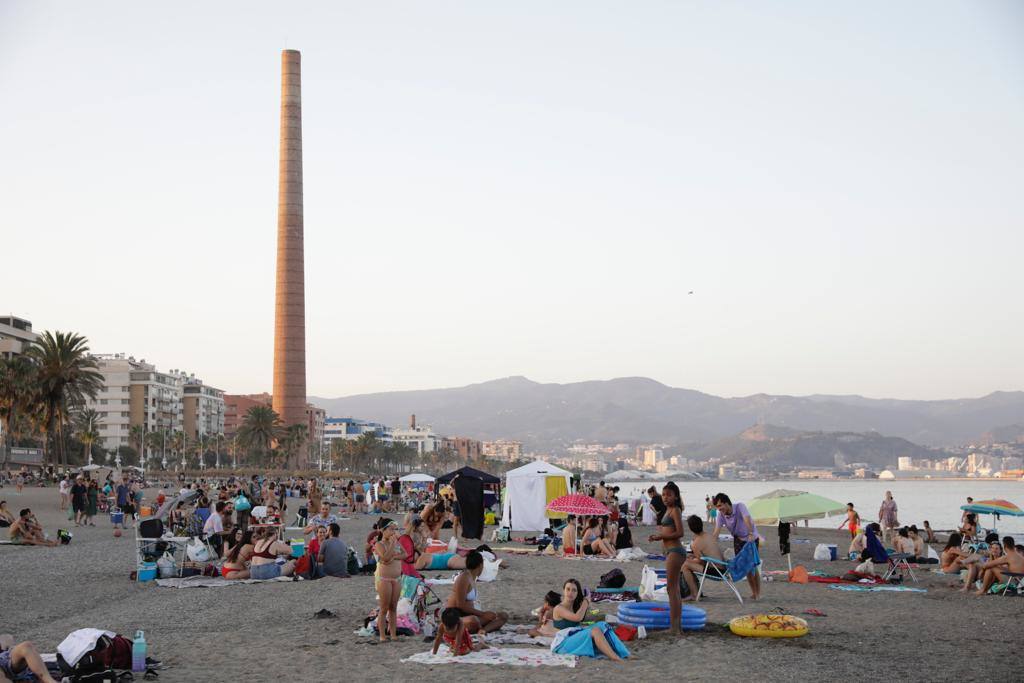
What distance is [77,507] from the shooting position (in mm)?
29672

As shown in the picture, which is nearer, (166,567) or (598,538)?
(166,567)

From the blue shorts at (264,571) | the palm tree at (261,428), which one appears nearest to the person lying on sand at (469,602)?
the blue shorts at (264,571)

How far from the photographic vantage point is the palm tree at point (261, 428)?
92088mm

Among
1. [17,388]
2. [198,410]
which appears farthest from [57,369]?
[198,410]

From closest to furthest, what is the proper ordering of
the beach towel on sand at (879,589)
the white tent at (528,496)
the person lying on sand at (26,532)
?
the beach towel on sand at (879,589) → the person lying on sand at (26,532) → the white tent at (528,496)

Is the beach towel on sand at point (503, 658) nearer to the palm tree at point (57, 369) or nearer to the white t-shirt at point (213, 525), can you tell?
the white t-shirt at point (213, 525)

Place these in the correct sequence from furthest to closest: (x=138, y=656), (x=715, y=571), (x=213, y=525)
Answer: (x=213, y=525) < (x=715, y=571) < (x=138, y=656)

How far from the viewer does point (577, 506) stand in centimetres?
1970

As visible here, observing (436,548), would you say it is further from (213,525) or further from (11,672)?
(11,672)

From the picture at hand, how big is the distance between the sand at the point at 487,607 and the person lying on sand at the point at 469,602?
0.53 metres

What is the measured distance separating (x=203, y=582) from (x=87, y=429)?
284ft

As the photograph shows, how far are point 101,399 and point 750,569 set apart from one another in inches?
4991

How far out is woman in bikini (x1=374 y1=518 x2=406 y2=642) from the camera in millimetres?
10352

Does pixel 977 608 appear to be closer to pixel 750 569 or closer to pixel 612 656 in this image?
pixel 750 569
